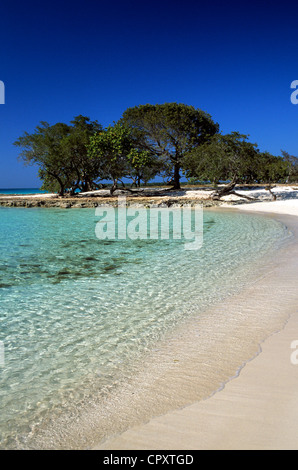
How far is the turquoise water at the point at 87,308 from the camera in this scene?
292cm

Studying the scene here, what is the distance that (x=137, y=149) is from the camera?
35000 mm

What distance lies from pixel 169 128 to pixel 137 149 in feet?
17.4

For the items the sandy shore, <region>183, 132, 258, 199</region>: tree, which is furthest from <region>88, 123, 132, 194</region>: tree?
the sandy shore

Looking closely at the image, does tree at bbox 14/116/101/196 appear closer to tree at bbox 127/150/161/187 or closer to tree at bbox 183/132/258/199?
tree at bbox 127/150/161/187

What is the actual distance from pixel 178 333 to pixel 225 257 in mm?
4787

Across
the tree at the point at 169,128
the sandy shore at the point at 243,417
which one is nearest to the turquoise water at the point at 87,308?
the sandy shore at the point at 243,417

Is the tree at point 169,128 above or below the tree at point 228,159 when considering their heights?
above

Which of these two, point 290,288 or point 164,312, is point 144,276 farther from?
point 290,288

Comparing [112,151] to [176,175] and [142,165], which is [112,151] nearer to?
[142,165]

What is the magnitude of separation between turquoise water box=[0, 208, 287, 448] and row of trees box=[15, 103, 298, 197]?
2154cm

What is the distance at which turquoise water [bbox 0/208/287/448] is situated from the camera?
2924 mm

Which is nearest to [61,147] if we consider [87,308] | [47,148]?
[47,148]

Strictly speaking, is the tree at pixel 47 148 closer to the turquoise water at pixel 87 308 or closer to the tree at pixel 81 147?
the tree at pixel 81 147

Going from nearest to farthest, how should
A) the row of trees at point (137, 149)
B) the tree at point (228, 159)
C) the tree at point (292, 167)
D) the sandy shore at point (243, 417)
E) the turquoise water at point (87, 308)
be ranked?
1. the sandy shore at point (243, 417)
2. the turquoise water at point (87, 308)
3. the tree at point (228, 159)
4. the row of trees at point (137, 149)
5. the tree at point (292, 167)
